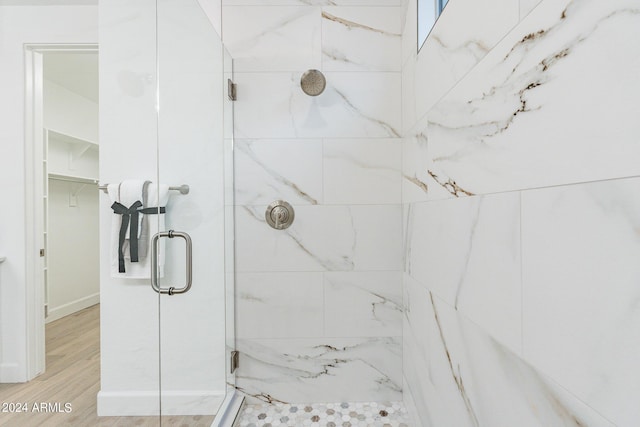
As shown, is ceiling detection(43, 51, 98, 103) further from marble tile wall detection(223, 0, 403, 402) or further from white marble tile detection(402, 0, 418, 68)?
white marble tile detection(402, 0, 418, 68)

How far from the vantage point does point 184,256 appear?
1390 mm

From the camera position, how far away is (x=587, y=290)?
1.74 ft

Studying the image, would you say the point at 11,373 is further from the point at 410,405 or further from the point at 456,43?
the point at 410,405

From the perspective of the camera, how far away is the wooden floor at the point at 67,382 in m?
0.69

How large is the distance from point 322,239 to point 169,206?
0.76 meters

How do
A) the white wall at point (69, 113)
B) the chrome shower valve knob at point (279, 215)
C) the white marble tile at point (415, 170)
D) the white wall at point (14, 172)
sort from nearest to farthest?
the white wall at point (14, 172) < the white wall at point (69, 113) < the white marble tile at point (415, 170) < the chrome shower valve knob at point (279, 215)

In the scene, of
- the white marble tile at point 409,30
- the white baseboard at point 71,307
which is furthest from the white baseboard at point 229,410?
the white marble tile at point 409,30

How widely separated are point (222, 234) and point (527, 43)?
1387 millimetres

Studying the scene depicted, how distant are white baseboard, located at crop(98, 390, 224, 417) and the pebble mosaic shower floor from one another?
212mm

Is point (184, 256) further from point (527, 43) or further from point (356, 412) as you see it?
point (527, 43)

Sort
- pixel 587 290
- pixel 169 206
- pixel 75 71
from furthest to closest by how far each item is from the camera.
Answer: pixel 169 206 → pixel 75 71 → pixel 587 290

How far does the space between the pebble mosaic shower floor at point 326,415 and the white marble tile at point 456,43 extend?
1.40 metres

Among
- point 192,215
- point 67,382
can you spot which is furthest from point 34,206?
point 192,215

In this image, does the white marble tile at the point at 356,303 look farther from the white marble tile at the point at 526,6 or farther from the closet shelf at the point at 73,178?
the white marble tile at the point at 526,6
